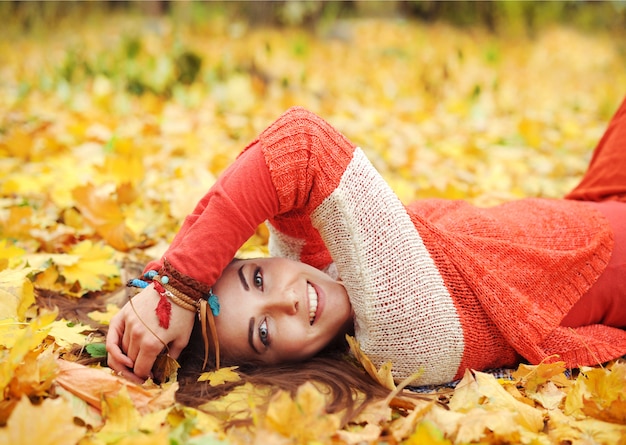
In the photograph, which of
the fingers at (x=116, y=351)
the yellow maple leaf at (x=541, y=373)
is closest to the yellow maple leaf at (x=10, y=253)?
the fingers at (x=116, y=351)

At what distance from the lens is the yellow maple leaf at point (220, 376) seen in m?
1.40

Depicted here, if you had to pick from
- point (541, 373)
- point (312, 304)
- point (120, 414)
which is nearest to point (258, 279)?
point (312, 304)

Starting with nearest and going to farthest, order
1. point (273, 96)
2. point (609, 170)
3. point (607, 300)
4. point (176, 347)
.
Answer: point (176, 347) < point (607, 300) < point (609, 170) < point (273, 96)

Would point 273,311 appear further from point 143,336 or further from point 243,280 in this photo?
point 143,336

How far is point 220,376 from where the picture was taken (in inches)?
55.7

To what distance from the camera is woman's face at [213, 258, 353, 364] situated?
144cm

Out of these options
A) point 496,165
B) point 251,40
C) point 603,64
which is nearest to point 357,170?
point 496,165

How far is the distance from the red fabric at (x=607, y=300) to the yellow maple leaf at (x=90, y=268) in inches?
55.7

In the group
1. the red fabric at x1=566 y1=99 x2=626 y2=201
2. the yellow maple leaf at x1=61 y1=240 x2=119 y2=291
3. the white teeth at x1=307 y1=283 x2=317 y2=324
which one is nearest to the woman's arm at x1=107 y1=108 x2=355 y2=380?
the white teeth at x1=307 y1=283 x2=317 y2=324

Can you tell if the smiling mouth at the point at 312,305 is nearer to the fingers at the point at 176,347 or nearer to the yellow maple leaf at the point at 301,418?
the fingers at the point at 176,347

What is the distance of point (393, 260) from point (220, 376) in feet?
1.65

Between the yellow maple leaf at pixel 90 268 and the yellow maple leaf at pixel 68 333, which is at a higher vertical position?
the yellow maple leaf at pixel 90 268

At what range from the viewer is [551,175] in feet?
11.0

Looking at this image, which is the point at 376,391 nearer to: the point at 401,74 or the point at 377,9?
the point at 401,74
